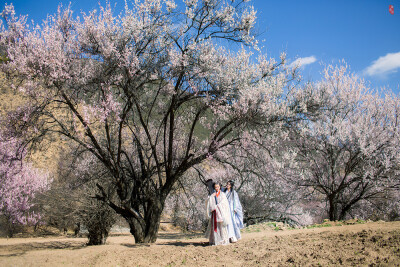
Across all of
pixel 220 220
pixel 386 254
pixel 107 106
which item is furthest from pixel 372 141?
pixel 107 106

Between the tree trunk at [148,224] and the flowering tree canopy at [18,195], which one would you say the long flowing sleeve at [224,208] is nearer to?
the tree trunk at [148,224]

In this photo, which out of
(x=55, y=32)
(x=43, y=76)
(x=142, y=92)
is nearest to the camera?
(x=43, y=76)

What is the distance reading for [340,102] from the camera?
14.0 metres

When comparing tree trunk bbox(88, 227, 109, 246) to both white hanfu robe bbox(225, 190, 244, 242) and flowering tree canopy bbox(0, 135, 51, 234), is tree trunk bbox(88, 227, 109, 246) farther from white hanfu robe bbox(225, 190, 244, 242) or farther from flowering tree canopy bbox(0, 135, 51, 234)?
flowering tree canopy bbox(0, 135, 51, 234)

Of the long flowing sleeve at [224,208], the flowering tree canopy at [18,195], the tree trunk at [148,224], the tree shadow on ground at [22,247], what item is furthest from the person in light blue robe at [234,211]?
the flowering tree canopy at [18,195]

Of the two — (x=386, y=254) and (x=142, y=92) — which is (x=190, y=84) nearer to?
(x=142, y=92)

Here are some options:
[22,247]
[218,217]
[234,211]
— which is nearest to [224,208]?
[218,217]

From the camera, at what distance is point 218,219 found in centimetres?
895

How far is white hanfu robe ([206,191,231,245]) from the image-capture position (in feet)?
29.3

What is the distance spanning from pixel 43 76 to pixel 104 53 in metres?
1.80

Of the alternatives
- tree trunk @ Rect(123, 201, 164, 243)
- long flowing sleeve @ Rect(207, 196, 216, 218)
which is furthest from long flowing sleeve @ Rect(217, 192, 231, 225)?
tree trunk @ Rect(123, 201, 164, 243)

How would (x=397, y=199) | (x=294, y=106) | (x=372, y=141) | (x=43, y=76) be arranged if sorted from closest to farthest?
(x=43, y=76) < (x=294, y=106) < (x=372, y=141) < (x=397, y=199)

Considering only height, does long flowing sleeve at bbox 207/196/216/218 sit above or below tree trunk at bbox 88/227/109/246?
above

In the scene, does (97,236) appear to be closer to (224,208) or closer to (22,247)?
(22,247)
